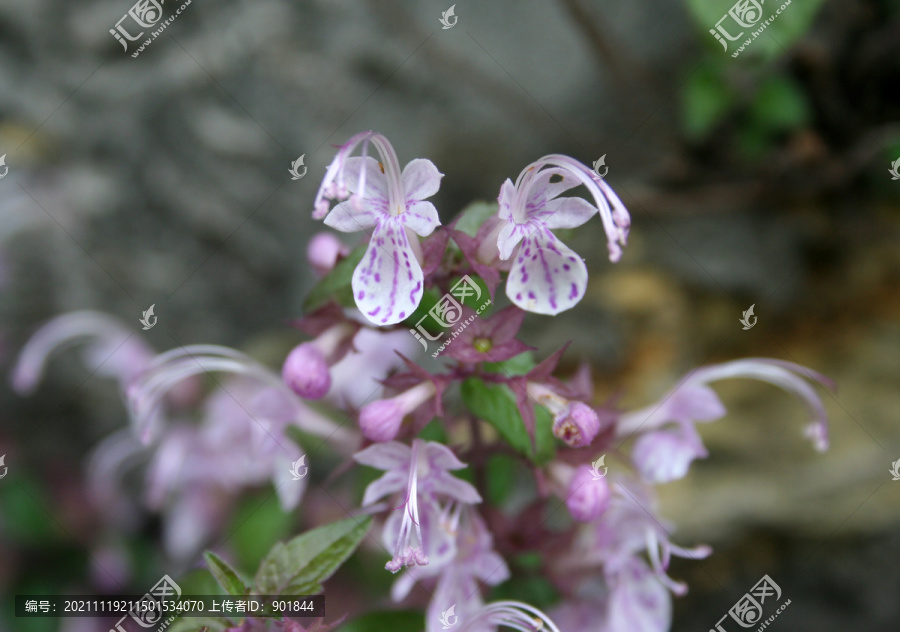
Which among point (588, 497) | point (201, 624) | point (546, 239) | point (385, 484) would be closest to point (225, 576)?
point (201, 624)

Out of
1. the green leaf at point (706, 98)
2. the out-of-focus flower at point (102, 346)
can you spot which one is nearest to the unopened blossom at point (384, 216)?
the out-of-focus flower at point (102, 346)

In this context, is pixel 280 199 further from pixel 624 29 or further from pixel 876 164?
pixel 876 164

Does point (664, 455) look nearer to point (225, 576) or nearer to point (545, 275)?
point (545, 275)

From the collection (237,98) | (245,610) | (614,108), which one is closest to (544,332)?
(614,108)

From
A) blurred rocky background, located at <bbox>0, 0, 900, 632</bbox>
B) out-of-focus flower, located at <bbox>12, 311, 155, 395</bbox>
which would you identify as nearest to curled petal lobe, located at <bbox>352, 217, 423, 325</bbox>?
out-of-focus flower, located at <bbox>12, 311, 155, 395</bbox>

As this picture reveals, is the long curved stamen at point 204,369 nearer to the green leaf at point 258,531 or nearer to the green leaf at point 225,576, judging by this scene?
the green leaf at point 225,576
